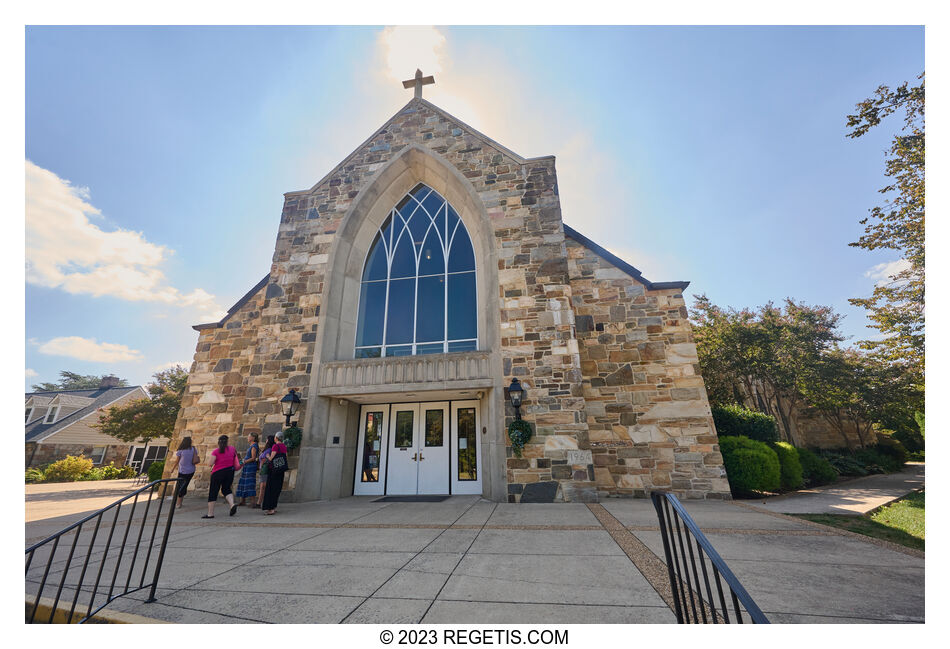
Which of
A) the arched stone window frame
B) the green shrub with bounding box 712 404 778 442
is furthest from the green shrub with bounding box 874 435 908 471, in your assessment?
the arched stone window frame

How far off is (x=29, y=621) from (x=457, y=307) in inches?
321

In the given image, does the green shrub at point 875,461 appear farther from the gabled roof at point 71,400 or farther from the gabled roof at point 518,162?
the gabled roof at point 71,400

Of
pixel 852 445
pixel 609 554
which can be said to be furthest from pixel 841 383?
pixel 609 554

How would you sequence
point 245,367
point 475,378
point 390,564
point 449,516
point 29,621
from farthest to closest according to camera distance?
point 245,367
point 475,378
point 449,516
point 390,564
point 29,621

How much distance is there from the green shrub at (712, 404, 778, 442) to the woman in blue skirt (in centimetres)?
1217

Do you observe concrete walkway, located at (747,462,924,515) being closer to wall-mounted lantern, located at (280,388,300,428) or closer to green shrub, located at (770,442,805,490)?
green shrub, located at (770,442,805,490)

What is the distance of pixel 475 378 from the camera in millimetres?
8586

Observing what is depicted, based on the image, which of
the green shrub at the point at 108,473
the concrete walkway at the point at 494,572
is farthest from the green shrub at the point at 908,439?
the green shrub at the point at 108,473

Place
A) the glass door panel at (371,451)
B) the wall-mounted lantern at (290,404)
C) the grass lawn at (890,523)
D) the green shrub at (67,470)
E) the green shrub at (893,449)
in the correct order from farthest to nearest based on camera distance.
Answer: the green shrub at (67,470), the green shrub at (893,449), the glass door panel at (371,451), the wall-mounted lantern at (290,404), the grass lawn at (890,523)

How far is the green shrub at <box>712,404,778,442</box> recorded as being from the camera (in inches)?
405

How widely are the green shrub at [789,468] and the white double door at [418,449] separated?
855 cm

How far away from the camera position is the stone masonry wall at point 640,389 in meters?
8.41

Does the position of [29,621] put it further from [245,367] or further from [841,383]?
[841,383]

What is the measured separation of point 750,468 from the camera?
872 centimetres
